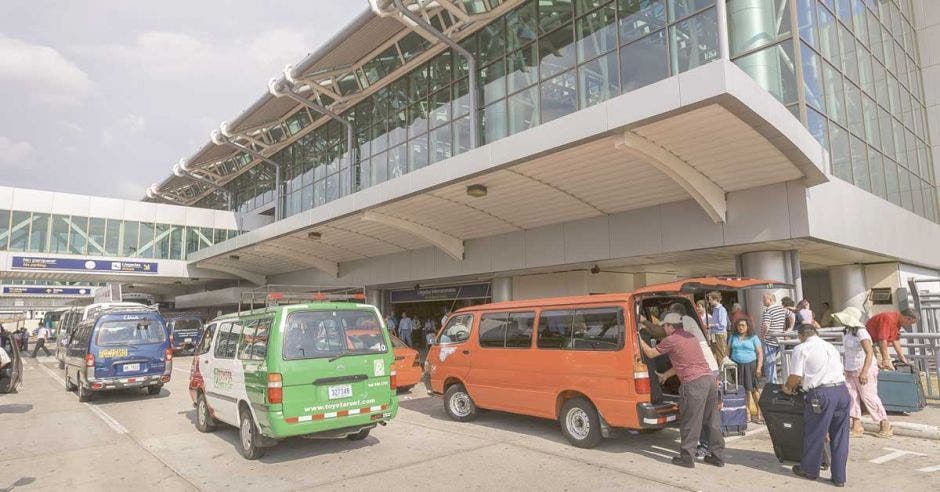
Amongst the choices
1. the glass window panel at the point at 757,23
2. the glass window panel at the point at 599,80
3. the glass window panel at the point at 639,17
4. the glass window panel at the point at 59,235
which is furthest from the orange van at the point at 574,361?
the glass window panel at the point at 59,235

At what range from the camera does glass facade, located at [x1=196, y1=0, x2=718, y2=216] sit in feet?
48.8

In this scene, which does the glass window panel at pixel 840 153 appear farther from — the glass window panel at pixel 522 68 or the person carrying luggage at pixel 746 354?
the glass window panel at pixel 522 68

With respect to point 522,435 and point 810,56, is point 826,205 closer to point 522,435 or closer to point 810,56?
point 810,56

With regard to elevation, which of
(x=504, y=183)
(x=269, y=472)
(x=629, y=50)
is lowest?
(x=269, y=472)

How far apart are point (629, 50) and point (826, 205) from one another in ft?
22.2

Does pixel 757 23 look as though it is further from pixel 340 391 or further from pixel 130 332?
pixel 130 332

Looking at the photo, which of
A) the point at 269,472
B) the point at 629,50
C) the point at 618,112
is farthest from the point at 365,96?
the point at 269,472

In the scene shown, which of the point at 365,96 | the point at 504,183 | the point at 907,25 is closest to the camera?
the point at 504,183

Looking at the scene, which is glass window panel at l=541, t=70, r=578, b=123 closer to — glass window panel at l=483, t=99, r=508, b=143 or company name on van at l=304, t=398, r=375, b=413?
glass window panel at l=483, t=99, r=508, b=143

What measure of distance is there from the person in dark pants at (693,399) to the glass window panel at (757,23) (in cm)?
1009

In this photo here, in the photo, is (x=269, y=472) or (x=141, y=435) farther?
(x=141, y=435)

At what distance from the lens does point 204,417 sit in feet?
28.5

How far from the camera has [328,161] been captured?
28531 millimetres

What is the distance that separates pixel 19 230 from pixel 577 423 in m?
36.6
